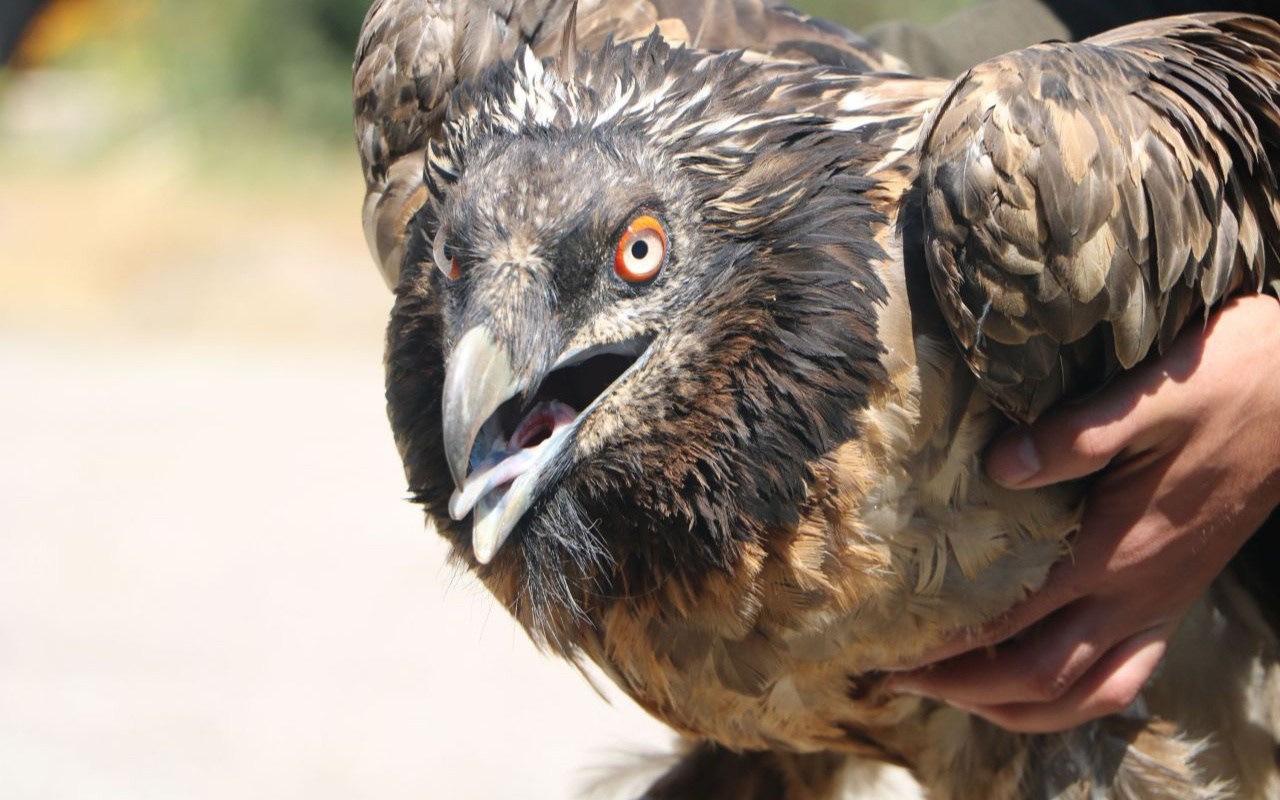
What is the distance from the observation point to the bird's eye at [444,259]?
2.67 metres

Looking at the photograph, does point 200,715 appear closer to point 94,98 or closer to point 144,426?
point 144,426

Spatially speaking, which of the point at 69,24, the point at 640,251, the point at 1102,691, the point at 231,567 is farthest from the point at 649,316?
the point at 69,24

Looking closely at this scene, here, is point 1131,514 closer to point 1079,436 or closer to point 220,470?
point 1079,436

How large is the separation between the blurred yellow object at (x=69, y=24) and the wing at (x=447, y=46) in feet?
53.6

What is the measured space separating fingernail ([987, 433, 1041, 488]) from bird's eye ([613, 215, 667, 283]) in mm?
756

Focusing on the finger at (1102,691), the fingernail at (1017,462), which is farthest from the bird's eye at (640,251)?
the finger at (1102,691)

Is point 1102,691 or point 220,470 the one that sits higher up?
point 220,470

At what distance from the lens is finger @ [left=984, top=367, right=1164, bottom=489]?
271cm

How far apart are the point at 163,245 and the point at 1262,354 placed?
13.0 metres

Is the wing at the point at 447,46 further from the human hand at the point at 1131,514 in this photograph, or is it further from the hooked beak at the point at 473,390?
the human hand at the point at 1131,514

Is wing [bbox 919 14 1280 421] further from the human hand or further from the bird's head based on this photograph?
the bird's head

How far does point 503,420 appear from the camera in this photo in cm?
271

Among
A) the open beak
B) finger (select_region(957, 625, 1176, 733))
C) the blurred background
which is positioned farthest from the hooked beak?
finger (select_region(957, 625, 1176, 733))

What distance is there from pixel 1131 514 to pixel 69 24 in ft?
65.1
